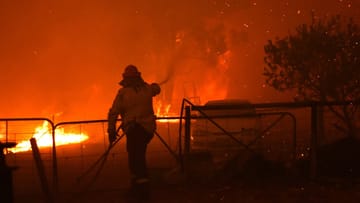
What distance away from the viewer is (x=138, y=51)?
42781 millimetres

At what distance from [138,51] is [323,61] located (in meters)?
31.5

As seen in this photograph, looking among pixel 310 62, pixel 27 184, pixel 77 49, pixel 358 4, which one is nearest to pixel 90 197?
pixel 27 184

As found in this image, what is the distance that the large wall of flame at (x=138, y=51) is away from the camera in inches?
1342

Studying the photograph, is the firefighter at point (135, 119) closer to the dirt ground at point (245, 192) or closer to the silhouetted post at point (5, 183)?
the dirt ground at point (245, 192)

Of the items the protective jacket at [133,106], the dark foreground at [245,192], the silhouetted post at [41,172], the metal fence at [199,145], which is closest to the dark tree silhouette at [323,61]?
the metal fence at [199,145]

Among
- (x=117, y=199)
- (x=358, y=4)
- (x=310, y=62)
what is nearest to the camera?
(x=117, y=199)

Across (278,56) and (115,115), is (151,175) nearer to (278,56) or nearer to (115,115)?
(115,115)

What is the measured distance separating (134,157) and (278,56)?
28.7ft

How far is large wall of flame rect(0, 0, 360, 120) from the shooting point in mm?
34094

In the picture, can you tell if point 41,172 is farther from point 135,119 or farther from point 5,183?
point 135,119

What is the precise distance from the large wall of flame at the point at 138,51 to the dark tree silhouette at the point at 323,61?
50.5 ft

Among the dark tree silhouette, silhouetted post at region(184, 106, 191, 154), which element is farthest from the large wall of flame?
silhouetted post at region(184, 106, 191, 154)

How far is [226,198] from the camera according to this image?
6.29 meters

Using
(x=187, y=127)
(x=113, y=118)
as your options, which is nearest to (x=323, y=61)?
(x=187, y=127)
